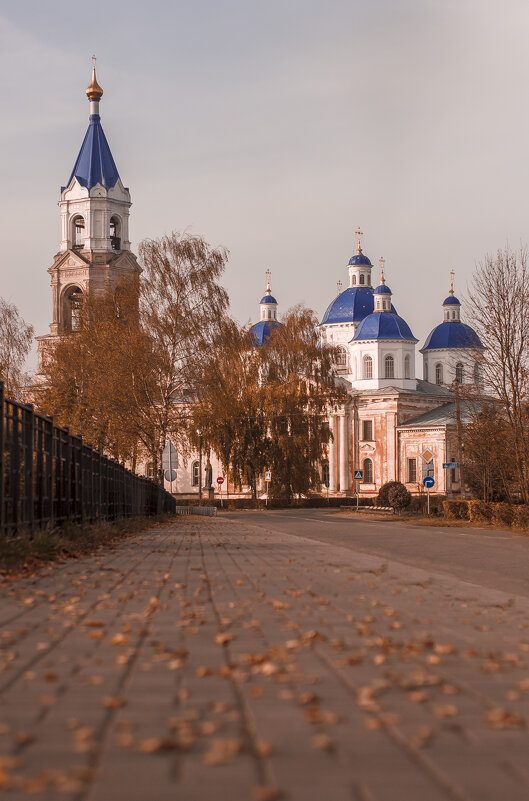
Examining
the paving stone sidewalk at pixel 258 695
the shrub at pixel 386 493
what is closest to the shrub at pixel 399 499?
the shrub at pixel 386 493

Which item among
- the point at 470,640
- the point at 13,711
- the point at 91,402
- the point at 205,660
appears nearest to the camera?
the point at 13,711

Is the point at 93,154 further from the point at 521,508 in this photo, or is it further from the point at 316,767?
the point at 316,767

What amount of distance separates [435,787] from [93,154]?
78196mm

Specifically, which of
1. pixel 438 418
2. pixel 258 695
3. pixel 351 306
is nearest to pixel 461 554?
pixel 258 695

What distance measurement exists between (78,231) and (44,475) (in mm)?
66844

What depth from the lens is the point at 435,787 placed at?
137 inches

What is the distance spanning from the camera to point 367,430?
93.0m

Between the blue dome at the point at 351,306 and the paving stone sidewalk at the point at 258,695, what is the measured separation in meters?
90.7

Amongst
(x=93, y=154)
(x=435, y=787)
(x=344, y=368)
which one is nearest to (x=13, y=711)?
(x=435, y=787)

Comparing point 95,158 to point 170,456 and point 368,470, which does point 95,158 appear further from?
point 170,456

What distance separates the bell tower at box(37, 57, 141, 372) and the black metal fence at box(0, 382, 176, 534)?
54.8 meters

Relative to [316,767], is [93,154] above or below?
above

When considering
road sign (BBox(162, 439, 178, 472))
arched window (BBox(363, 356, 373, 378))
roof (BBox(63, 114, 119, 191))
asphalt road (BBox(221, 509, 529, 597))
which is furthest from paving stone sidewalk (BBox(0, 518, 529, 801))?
arched window (BBox(363, 356, 373, 378))

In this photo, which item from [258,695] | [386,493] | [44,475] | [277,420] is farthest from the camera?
[277,420]
